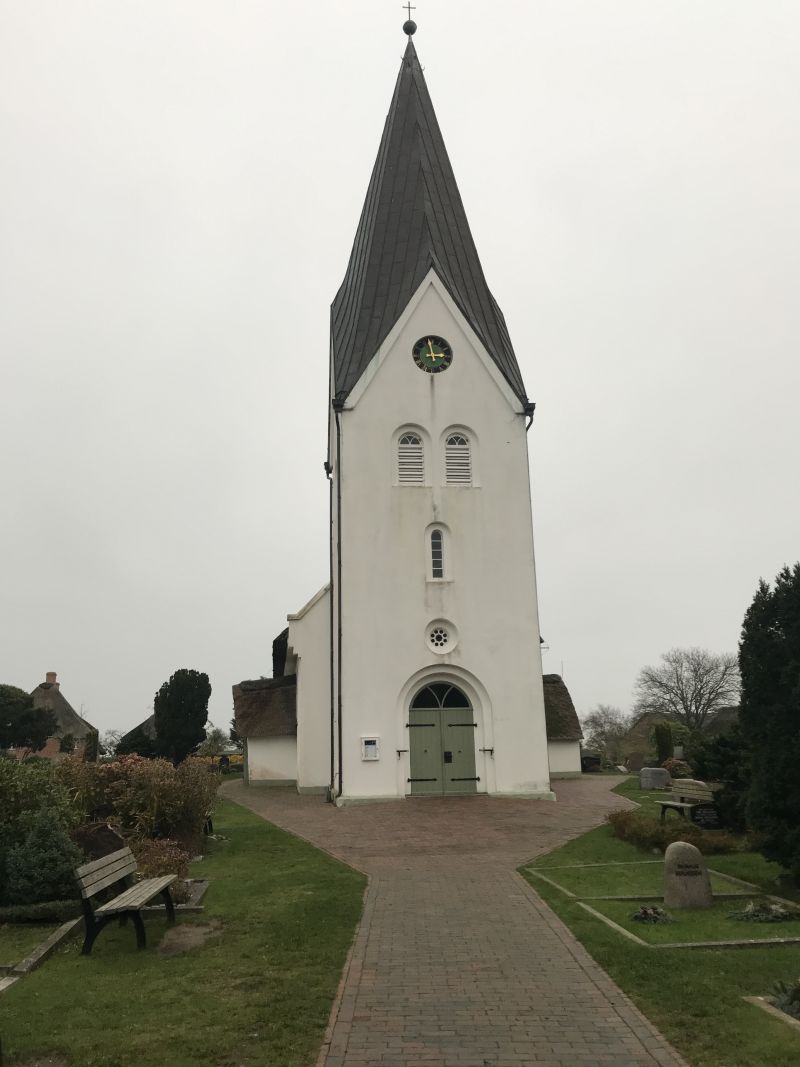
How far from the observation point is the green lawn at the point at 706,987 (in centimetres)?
598

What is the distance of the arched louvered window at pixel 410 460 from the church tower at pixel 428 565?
0.05 metres

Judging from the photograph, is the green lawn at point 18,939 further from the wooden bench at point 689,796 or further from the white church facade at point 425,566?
the white church facade at point 425,566

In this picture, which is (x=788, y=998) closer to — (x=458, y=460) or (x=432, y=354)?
(x=458, y=460)

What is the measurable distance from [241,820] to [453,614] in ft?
23.8

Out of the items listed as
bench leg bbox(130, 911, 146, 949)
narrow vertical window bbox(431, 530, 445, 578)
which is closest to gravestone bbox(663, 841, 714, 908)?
bench leg bbox(130, 911, 146, 949)

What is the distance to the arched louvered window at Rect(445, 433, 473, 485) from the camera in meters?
24.0

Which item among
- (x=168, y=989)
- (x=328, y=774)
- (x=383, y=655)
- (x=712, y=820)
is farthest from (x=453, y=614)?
(x=168, y=989)

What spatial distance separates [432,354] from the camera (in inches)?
981

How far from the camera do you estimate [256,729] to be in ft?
99.2

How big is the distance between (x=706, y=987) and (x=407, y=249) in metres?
23.7

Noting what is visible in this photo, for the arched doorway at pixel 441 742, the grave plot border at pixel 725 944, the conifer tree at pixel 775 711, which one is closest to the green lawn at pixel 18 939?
the grave plot border at pixel 725 944

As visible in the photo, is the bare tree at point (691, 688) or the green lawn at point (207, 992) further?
the bare tree at point (691, 688)

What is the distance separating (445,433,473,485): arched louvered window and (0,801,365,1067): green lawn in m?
14.2

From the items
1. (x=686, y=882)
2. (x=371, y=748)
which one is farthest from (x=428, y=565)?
(x=686, y=882)
